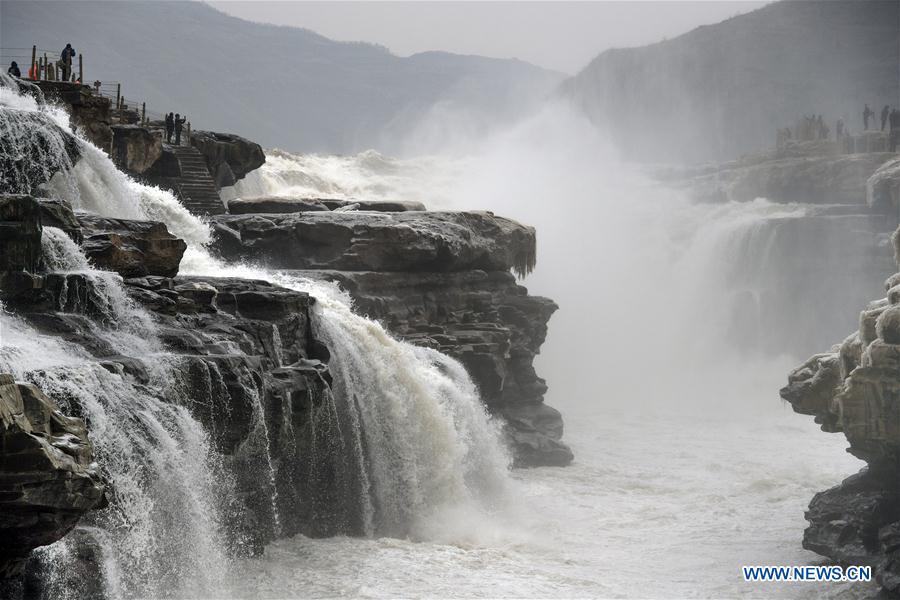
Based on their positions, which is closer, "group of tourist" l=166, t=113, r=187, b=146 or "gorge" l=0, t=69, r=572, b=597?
"gorge" l=0, t=69, r=572, b=597

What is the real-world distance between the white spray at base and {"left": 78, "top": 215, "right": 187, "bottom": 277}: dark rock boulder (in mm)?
601

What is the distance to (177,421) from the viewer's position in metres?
14.6

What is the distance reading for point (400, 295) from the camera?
85.7ft

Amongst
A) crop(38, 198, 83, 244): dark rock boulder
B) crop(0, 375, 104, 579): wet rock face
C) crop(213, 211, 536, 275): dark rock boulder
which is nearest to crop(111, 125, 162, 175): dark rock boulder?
crop(213, 211, 536, 275): dark rock boulder

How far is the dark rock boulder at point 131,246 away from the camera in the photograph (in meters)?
17.6

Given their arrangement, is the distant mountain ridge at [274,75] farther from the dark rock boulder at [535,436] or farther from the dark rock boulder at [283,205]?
the dark rock boulder at [535,436]

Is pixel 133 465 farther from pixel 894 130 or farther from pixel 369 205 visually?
pixel 894 130

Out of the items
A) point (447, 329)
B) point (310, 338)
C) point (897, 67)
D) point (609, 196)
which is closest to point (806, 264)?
point (609, 196)

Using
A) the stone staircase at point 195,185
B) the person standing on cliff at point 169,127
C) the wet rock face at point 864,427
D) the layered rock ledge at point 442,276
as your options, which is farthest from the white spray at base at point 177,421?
the person standing on cliff at point 169,127

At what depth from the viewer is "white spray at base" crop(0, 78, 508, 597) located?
→ 1330 cm

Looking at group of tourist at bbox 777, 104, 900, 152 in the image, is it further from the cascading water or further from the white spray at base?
the cascading water

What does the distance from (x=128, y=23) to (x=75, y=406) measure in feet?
417

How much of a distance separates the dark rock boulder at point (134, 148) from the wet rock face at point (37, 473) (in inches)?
775

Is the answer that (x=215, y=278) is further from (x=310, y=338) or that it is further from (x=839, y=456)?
(x=839, y=456)
